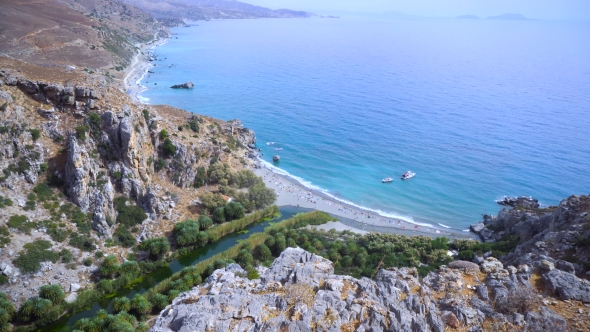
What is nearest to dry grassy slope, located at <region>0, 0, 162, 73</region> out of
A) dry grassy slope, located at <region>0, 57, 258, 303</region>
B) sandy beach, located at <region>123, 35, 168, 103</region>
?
sandy beach, located at <region>123, 35, 168, 103</region>

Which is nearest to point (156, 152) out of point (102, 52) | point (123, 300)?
point (123, 300)

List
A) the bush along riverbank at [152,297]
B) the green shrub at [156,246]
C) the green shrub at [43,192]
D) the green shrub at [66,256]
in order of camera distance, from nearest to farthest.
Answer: the bush along riverbank at [152,297], the green shrub at [66,256], the green shrub at [43,192], the green shrub at [156,246]

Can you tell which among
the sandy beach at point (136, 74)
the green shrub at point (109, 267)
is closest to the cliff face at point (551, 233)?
the green shrub at point (109, 267)

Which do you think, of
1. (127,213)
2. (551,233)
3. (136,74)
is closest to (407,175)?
(551,233)

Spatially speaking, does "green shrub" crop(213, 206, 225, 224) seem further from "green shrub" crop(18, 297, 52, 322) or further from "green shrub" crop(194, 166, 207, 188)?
"green shrub" crop(18, 297, 52, 322)

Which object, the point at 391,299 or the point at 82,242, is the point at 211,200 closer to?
the point at 82,242

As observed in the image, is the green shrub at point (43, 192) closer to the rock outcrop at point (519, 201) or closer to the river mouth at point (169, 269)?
the river mouth at point (169, 269)

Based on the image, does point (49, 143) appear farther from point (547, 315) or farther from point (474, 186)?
point (474, 186)
